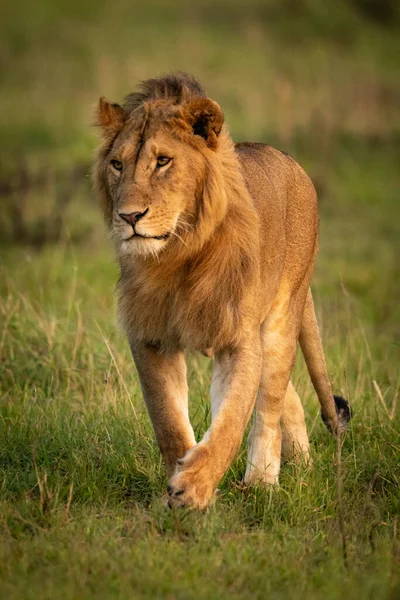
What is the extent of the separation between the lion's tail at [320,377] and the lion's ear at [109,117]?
1407mm

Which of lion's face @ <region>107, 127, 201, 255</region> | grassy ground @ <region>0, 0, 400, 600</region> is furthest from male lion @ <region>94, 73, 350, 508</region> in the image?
grassy ground @ <region>0, 0, 400, 600</region>

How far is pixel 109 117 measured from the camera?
4277 millimetres

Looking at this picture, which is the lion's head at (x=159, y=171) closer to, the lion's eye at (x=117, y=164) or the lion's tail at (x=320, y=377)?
the lion's eye at (x=117, y=164)

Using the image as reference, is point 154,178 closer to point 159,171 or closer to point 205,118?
point 159,171

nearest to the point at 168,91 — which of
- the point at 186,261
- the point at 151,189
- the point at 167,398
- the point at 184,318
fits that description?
the point at 151,189

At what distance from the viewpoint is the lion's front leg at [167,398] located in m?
4.15

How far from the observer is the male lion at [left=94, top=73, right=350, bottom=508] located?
3.98 m

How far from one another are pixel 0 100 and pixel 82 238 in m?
6.77

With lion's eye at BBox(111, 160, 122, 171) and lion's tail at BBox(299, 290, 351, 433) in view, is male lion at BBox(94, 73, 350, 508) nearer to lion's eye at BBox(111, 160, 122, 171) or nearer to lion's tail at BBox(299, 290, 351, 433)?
lion's eye at BBox(111, 160, 122, 171)

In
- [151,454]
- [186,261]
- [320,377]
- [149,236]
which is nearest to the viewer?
[149,236]

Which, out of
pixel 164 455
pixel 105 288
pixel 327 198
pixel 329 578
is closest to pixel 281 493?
pixel 164 455

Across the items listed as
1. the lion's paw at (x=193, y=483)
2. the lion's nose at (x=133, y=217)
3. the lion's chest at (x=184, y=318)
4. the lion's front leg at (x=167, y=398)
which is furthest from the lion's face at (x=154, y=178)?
the lion's paw at (x=193, y=483)

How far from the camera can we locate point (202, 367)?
244 inches

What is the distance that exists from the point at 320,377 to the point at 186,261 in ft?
3.76
